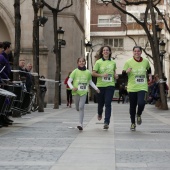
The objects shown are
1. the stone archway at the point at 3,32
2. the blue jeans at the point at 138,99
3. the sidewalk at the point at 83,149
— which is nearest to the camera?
the sidewalk at the point at 83,149

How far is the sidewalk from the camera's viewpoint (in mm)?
8617

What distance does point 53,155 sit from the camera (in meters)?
9.69

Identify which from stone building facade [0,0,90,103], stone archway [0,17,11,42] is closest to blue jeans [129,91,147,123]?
stone building facade [0,0,90,103]

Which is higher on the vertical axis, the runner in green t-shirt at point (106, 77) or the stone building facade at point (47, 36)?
the stone building facade at point (47, 36)

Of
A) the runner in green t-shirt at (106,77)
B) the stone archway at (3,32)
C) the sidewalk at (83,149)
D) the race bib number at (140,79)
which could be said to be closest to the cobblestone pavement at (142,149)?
the sidewalk at (83,149)

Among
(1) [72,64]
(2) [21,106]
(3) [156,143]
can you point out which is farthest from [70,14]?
(3) [156,143]

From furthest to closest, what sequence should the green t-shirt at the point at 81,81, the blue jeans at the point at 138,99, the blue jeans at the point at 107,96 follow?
the blue jeans at the point at 107,96 < the green t-shirt at the point at 81,81 < the blue jeans at the point at 138,99

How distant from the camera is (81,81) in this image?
1513 cm

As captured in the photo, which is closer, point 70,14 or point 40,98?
point 40,98

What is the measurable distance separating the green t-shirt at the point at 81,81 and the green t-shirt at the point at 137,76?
920 millimetres

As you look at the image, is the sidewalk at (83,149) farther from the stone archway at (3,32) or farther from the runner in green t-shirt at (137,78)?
the stone archway at (3,32)

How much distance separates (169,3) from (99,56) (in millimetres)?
66968

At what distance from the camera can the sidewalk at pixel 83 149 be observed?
862cm

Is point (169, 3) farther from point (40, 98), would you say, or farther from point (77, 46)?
point (40, 98)
